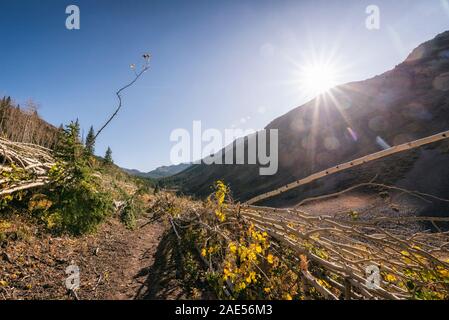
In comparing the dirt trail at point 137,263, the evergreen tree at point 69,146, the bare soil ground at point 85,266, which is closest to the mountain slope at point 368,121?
the dirt trail at point 137,263

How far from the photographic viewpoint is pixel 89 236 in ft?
23.1

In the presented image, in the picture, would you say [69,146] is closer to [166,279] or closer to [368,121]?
[166,279]

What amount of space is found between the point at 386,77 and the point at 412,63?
Result: 604cm

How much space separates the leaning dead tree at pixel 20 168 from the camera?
5.75 m

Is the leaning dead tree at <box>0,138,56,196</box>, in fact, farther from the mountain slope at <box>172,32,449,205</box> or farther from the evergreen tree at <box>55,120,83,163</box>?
the mountain slope at <box>172,32,449,205</box>

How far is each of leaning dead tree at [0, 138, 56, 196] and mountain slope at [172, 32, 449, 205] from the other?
37.3 metres

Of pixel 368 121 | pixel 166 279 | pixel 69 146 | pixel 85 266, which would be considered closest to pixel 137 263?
pixel 85 266

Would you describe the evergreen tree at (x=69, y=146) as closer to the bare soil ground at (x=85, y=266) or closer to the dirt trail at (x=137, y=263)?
the bare soil ground at (x=85, y=266)

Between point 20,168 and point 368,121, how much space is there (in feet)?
209

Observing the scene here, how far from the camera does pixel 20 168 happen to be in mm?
6016

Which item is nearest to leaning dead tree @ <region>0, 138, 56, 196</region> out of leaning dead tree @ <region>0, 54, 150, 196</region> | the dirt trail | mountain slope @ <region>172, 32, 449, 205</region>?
leaning dead tree @ <region>0, 54, 150, 196</region>

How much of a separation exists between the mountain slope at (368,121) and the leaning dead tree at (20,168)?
37.3 m
